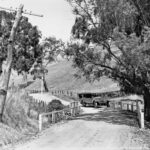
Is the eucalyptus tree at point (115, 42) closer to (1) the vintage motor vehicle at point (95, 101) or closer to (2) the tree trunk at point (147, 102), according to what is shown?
(2) the tree trunk at point (147, 102)

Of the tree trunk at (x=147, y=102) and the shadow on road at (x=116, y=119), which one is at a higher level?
the tree trunk at (x=147, y=102)

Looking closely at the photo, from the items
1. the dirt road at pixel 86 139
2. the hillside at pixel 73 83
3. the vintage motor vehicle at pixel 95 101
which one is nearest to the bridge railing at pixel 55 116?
the dirt road at pixel 86 139

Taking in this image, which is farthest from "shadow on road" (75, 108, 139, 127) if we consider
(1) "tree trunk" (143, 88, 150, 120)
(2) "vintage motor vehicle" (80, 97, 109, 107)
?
(2) "vintage motor vehicle" (80, 97, 109, 107)

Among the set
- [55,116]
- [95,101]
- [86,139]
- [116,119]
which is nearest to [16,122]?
[86,139]

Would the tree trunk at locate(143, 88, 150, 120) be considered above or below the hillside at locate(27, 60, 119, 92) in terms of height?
below

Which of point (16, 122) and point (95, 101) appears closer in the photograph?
point (16, 122)

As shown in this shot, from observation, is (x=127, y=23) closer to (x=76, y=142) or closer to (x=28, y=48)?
(x=76, y=142)

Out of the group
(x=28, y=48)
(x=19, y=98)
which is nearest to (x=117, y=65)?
(x=19, y=98)

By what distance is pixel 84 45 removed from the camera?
26609mm

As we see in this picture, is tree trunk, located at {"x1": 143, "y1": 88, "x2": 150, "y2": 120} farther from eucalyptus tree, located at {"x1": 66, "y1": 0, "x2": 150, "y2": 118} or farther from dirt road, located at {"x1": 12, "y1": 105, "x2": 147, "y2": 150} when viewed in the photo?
dirt road, located at {"x1": 12, "y1": 105, "x2": 147, "y2": 150}

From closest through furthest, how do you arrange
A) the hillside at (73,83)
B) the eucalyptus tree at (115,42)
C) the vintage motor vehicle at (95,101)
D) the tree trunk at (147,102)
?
the eucalyptus tree at (115,42)
the tree trunk at (147,102)
the vintage motor vehicle at (95,101)
the hillside at (73,83)

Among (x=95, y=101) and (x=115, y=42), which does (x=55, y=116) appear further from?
(x=95, y=101)

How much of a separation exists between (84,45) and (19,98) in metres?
6.85

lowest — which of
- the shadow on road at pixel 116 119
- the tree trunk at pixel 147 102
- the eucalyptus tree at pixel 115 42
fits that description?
the shadow on road at pixel 116 119
